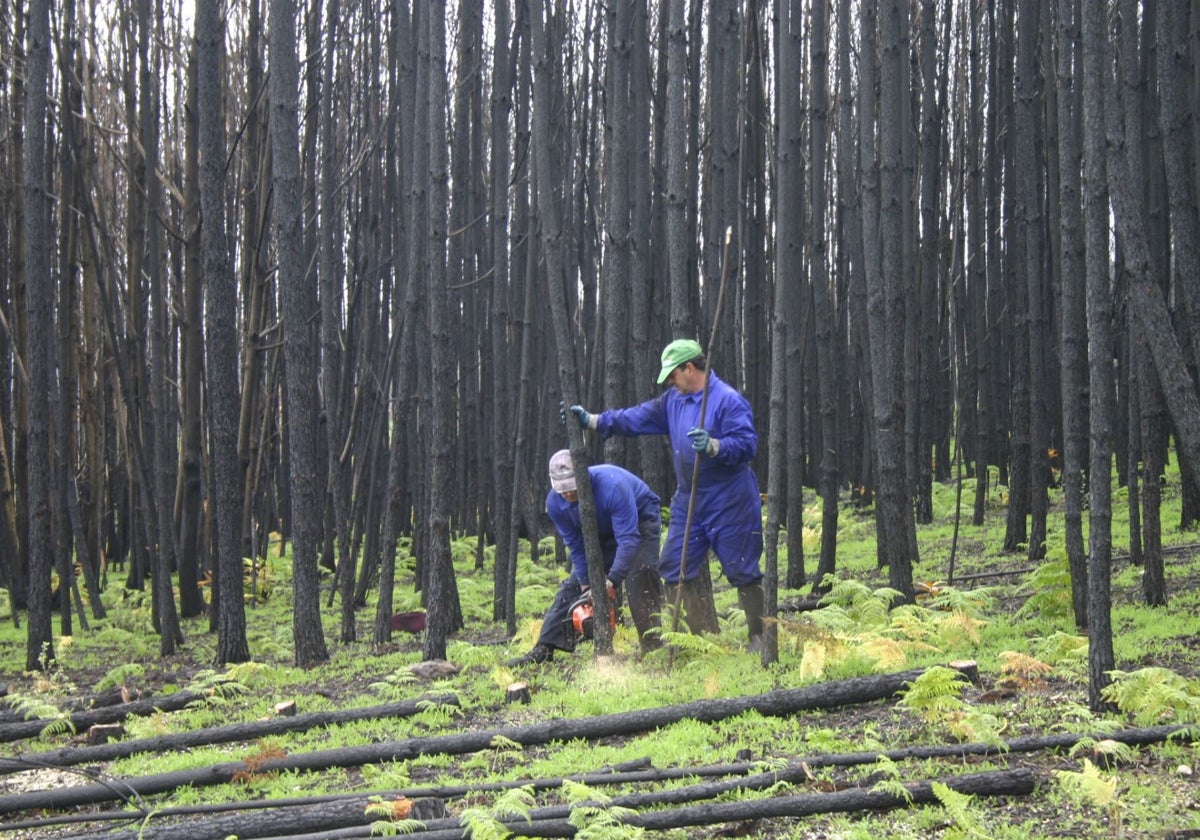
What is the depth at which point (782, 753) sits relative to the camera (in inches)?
191

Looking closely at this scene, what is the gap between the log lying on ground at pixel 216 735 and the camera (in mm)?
6266

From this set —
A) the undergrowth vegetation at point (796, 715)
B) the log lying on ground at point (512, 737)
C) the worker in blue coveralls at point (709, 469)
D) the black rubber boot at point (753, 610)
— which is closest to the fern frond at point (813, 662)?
the undergrowth vegetation at point (796, 715)

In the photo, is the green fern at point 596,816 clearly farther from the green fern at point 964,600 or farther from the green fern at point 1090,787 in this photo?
the green fern at point 964,600

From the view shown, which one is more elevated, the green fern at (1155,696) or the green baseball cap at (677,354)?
the green baseball cap at (677,354)

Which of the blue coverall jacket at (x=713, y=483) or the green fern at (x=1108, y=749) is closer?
the green fern at (x=1108, y=749)

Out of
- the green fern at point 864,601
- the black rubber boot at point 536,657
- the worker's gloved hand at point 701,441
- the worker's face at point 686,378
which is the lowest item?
the black rubber boot at point 536,657

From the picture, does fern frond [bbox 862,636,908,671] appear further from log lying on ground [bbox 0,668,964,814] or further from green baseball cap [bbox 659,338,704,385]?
green baseball cap [bbox 659,338,704,385]

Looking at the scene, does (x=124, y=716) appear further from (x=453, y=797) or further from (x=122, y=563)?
(x=122, y=563)

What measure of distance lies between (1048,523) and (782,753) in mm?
7629

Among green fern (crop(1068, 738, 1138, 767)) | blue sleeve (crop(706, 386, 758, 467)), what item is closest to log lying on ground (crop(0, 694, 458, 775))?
blue sleeve (crop(706, 386, 758, 467))

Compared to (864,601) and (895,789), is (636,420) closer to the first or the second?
(864,601)

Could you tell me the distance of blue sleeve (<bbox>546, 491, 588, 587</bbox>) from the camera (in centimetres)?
751

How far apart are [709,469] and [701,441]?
636mm

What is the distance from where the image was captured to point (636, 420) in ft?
23.3
